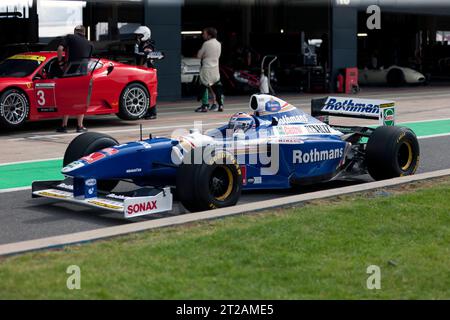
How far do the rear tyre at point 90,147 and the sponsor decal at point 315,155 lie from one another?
1.90 m

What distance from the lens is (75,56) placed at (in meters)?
15.4

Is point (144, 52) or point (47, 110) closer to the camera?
point (47, 110)

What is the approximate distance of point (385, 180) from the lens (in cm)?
1004

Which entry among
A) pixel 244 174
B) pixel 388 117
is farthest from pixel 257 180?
A: pixel 388 117

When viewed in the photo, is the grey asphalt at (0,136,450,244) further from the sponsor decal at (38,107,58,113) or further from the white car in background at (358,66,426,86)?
the white car in background at (358,66,426,86)

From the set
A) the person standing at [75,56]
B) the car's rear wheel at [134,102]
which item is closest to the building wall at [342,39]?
the car's rear wheel at [134,102]

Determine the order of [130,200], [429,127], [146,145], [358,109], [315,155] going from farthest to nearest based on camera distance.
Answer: [429,127], [358,109], [315,155], [146,145], [130,200]

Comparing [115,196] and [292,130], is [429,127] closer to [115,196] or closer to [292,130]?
[292,130]

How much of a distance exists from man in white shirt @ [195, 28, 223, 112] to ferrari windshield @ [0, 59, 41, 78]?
439 centimetres

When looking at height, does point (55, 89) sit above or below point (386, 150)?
above

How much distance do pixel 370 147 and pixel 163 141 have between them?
2.43 meters

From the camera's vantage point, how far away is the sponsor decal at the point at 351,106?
11.1 metres

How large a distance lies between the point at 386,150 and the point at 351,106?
1.28 meters

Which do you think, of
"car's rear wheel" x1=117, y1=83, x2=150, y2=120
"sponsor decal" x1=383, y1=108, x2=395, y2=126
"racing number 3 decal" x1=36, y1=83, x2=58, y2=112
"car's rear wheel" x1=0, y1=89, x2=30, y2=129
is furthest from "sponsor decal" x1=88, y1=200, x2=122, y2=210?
"car's rear wheel" x1=117, y1=83, x2=150, y2=120
